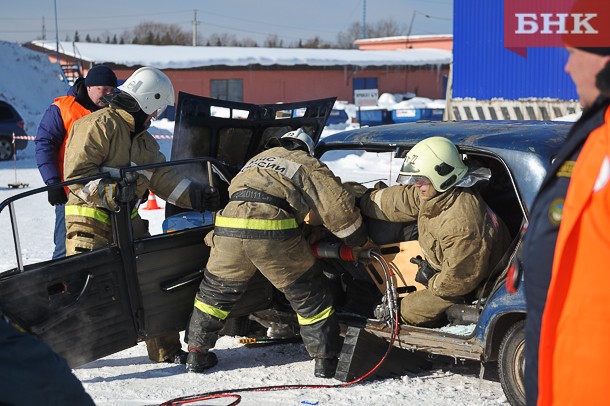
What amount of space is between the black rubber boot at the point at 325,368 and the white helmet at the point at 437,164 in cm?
126

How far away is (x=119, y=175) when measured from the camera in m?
5.13

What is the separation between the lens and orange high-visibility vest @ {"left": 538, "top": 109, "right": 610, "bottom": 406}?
2.10 meters

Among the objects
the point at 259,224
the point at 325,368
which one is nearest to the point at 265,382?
the point at 325,368

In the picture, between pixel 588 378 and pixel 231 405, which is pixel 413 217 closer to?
pixel 231 405

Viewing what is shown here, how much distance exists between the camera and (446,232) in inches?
197

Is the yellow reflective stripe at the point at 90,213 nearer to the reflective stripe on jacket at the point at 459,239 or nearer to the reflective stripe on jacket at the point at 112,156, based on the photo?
the reflective stripe on jacket at the point at 112,156

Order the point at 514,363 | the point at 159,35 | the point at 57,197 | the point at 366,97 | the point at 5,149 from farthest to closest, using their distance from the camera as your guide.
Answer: the point at 159,35, the point at 366,97, the point at 5,149, the point at 57,197, the point at 514,363

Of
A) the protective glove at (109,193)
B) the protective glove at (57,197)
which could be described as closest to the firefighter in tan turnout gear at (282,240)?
the protective glove at (109,193)

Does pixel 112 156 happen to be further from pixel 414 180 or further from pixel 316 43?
pixel 316 43

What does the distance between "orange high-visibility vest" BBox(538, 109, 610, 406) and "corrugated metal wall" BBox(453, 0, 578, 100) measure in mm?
20121

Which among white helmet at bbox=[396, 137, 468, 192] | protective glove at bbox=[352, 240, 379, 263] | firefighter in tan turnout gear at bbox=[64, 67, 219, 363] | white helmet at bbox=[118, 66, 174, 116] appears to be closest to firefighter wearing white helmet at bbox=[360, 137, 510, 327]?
white helmet at bbox=[396, 137, 468, 192]

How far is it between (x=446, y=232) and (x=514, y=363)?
0.82 meters

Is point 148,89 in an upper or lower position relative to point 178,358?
upper
